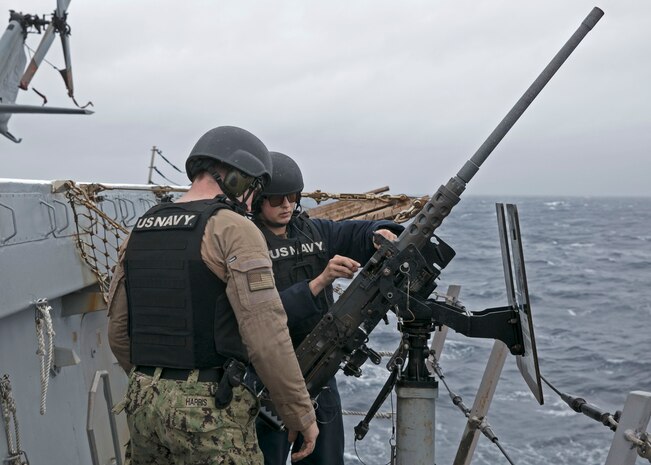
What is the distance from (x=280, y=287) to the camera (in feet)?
12.1

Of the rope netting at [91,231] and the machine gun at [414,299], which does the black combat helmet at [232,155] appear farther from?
the rope netting at [91,231]

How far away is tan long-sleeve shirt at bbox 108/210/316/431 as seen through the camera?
2457 millimetres

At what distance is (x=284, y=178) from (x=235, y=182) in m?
1.04

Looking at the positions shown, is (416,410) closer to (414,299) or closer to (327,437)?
(414,299)

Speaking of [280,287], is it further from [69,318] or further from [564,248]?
[564,248]

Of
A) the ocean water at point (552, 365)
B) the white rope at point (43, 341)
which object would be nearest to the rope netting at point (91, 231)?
the white rope at point (43, 341)

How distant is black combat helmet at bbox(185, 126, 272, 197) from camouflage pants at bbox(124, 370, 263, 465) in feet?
2.20

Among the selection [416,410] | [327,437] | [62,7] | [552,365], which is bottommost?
[552,365]

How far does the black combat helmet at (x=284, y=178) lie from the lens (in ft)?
12.2

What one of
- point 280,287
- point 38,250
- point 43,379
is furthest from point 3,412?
point 280,287

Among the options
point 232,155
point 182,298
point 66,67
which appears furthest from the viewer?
point 66,67

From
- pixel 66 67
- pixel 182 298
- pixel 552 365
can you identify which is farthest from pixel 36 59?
pixel 182 298

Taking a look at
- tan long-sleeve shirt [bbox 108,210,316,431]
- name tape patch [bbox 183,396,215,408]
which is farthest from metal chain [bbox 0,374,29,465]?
tan long-sleeve shirt [bbox 108,210,316,431]

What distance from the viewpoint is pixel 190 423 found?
8.16ft
